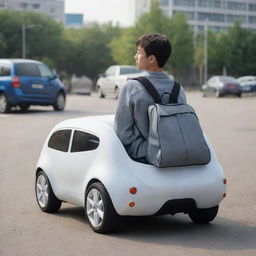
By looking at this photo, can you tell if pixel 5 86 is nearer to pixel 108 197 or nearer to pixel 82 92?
pixel 108 197

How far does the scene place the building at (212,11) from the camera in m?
161

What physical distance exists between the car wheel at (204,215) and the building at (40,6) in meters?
168

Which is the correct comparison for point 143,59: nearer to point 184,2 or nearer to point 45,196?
point 45,196

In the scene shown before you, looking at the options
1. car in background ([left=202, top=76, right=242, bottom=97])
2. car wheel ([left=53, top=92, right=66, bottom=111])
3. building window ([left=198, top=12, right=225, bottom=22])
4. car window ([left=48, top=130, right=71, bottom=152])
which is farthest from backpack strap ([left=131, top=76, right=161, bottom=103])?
building window ([left=198, top=12, right=225, bottom=22])

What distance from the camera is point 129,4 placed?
610 feet

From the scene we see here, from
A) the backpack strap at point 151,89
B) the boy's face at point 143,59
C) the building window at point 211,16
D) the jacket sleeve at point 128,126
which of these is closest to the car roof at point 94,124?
the jacket sleeve at point 128,126

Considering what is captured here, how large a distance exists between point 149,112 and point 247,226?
1386 millimetres

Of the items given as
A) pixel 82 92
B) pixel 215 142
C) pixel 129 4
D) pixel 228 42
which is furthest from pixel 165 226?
pixel 129 4

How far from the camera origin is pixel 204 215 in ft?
23.7

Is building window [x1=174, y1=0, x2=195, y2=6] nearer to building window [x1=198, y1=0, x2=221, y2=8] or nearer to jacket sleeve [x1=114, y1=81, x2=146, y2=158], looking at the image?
building window [x1=198, y1=0, x2=221, y2=8]

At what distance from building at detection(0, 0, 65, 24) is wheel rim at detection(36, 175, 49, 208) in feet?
548

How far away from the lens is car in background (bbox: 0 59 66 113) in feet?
80.4

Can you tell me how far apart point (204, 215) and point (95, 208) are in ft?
3.21

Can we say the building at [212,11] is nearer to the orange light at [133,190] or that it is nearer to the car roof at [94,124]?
the car roof at [94,124]
